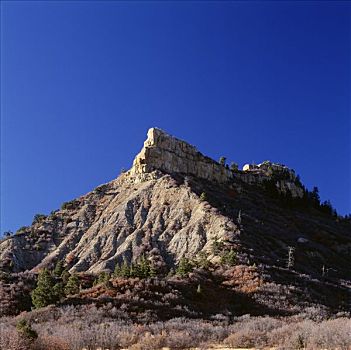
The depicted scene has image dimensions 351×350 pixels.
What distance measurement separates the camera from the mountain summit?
2110 inches

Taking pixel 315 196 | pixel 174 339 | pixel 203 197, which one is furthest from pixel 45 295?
pixel 315 196

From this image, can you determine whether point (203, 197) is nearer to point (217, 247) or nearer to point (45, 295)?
point (217, 247)

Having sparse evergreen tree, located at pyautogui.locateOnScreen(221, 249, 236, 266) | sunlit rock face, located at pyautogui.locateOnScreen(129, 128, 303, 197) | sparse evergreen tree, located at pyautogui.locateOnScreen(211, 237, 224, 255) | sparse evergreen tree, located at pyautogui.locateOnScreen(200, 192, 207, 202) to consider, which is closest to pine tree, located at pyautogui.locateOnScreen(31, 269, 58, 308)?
sparse evergreen tree, located at pyautogui.locateOnScreen(221, 249, 236, 266)

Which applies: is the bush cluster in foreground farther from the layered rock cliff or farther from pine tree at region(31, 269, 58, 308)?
the layered rock cliff

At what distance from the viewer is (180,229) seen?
63.0m

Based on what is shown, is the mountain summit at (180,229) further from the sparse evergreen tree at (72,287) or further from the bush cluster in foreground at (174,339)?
the bush cluster in foreground at (174,339)

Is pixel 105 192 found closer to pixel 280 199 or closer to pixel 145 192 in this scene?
pixel 145 192

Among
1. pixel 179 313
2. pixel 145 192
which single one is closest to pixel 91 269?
pixel 145 192

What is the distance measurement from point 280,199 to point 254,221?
31.0m

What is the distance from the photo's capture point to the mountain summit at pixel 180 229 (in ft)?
176

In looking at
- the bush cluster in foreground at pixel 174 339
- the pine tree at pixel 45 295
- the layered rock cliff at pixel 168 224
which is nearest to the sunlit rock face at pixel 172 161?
the layered rock cliff at pixel 168 224

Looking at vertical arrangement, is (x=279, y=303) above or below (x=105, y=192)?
below

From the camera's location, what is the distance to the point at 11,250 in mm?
64188

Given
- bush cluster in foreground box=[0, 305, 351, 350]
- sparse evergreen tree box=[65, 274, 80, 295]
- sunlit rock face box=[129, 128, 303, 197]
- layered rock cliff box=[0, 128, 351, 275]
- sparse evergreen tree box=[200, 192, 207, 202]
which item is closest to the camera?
bush cluster in foreground box=[0, 305, 351, 350]
